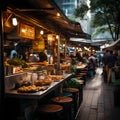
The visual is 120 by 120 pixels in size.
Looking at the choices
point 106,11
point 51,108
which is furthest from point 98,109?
point 106,11

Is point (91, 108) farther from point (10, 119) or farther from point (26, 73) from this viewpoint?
point (10, 119)

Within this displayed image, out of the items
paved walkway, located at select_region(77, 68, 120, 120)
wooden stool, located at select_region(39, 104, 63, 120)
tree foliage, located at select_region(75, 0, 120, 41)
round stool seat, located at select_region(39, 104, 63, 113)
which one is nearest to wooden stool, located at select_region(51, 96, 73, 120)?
round stool seat, located at select_region(39, 104, 63, 113)

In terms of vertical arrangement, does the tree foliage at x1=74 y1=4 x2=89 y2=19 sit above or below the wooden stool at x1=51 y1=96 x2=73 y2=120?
above

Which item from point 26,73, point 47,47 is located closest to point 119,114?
point 26,73

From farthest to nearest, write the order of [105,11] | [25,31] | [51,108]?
1. [105,11]
2. [25,31]
3. [51,108]

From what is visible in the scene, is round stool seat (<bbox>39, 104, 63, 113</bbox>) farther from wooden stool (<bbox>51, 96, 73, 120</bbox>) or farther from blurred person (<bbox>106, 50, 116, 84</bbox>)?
blurred person (<bbox>106, 50, 116, 84</bbox>)

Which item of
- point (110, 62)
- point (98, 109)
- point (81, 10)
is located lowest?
point (98, 109)

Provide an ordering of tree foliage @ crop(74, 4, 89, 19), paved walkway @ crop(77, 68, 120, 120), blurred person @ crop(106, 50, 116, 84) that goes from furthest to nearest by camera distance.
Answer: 1. tree foliage @ crop(74, 4, 89, 19)
2. blurred person @ crop(106, 50, 116, 84)
3. paved walkway @ crop(77, 68, 120, 120)

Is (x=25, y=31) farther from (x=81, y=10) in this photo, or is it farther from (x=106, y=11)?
(x=81, y=10)

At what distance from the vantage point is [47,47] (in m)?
12.5

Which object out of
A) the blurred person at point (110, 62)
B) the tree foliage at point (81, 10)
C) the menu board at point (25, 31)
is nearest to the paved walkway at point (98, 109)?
the menu board at point (25, 31)

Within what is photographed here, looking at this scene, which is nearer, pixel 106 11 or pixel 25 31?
pixel 25 31

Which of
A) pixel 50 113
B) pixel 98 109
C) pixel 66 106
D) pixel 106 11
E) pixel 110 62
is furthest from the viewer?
pixel 106 11

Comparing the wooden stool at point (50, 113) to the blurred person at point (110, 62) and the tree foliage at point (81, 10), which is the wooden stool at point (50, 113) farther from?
the tree foliage at point (81, 10)
